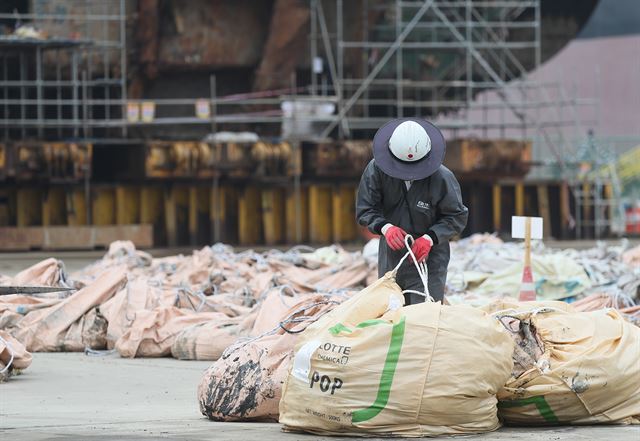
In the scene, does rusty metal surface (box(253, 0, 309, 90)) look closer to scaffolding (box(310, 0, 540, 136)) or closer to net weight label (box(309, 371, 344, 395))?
scaffolding (box(310, 0, 540, 136))

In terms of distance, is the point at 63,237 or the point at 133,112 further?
the point at 133,112

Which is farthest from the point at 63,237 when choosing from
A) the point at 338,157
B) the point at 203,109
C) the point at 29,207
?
the point at 338,157

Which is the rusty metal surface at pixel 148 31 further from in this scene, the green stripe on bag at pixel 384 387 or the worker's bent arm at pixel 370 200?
the green stripe on bag at pixel 384 387

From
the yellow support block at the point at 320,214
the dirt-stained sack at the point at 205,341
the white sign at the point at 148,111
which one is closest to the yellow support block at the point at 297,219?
the yellow support block at the point at 320,214

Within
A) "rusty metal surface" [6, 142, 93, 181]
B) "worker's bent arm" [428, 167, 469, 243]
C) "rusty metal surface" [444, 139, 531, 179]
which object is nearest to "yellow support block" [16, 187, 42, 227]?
"rusty metal surface" [6, 142, 93, 181]

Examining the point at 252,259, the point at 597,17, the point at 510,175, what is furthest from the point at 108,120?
the point at 597,17

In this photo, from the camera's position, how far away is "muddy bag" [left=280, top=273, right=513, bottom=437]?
23.3 ft

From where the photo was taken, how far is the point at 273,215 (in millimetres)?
30125

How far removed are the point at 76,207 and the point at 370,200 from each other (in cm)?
2084

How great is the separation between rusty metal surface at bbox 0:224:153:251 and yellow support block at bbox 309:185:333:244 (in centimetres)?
347

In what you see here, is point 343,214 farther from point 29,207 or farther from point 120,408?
point 120,408

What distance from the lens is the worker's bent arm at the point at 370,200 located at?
8.68 m

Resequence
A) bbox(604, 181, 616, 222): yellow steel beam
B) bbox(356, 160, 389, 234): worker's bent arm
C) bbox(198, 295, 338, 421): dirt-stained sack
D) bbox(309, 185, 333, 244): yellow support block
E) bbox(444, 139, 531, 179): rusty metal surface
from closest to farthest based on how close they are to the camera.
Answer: bbox(198, 295, 338, 421): dirt-stained sack → bbox(356, 160, 389, 234): worker's bent arm → bbox(444, 139, 531, 179): rusty metal surface → bbox(309, 185, 333, 244): yellow support block → bbox(604, 181, 616, 222): yellow steel beam

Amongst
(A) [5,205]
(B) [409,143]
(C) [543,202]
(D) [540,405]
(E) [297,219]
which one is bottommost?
(E) [297,219]
